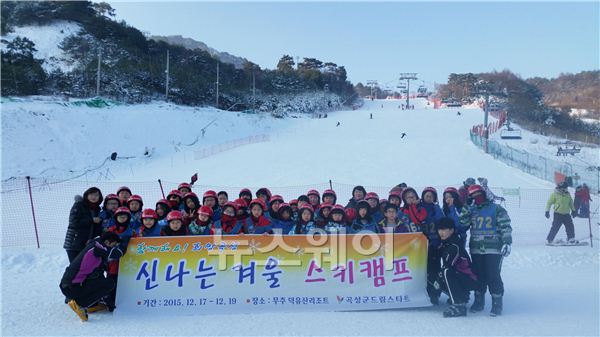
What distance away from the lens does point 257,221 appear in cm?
534

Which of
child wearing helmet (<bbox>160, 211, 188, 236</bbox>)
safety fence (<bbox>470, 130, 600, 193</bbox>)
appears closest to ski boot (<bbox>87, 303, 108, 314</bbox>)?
child wearing helmet (<bbox>160, 211, 188, 236</bbox>)

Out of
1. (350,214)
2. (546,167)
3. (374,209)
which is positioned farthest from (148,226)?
(546,167)

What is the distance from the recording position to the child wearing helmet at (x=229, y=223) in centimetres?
514

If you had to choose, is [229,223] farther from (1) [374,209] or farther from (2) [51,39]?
(2) [51,39]

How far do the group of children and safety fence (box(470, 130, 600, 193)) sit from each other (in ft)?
42.1

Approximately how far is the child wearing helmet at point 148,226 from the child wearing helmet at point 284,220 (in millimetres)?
1495

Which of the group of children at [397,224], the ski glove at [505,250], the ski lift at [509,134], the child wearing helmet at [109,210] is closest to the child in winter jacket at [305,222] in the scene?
the group of children at [397,224]

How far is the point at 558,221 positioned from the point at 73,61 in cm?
4113

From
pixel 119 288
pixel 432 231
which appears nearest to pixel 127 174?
pixel 119 288

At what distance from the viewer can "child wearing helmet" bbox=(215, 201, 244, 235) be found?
514 cm

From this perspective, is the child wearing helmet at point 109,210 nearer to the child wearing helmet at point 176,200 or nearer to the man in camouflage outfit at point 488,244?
the child wearing helmet at point 176,200

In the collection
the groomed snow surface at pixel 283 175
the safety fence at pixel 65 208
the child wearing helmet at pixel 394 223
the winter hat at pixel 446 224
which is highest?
the winter hat at pixel 446 224

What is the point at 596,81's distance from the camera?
86.6m

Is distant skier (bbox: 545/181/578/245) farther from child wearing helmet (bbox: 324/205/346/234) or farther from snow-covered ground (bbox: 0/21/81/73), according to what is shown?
snow-covered ground (bbox: 0/21/81/73)
